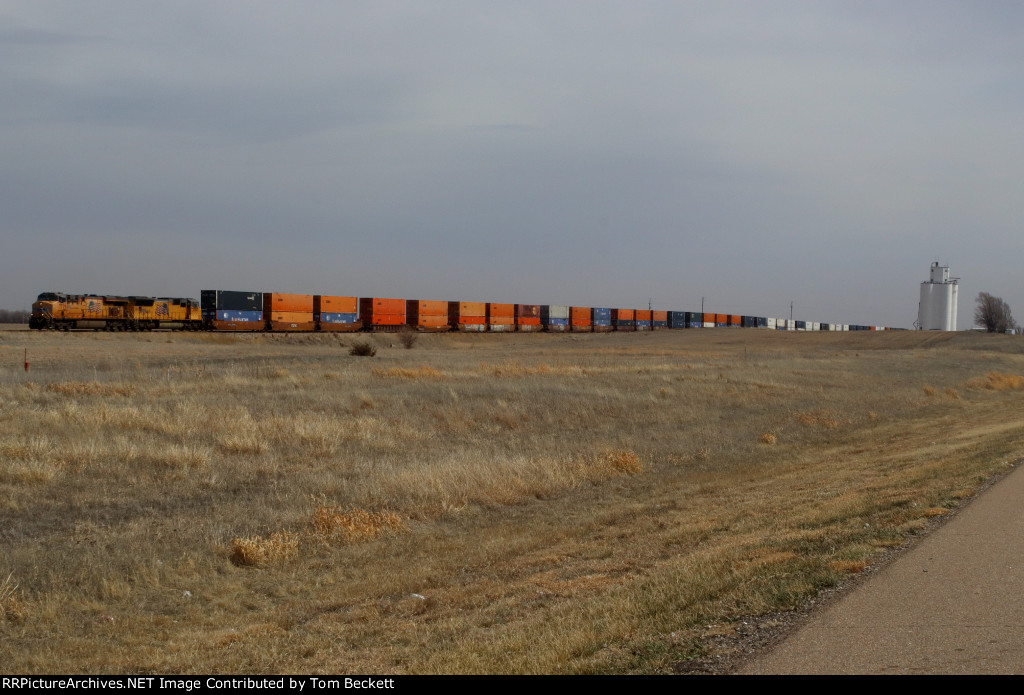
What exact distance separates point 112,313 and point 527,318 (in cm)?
3870

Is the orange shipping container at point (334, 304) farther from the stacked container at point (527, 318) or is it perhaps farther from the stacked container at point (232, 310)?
the stacked container at point (527, 318)

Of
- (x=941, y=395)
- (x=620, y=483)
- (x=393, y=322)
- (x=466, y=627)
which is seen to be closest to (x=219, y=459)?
(x=620, y=483)

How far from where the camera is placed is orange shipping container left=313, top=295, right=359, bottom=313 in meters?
64.2

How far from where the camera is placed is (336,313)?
65.4 m

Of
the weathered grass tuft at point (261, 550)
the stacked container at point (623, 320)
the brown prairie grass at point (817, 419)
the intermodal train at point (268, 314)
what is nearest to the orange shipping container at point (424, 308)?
the intermodal train at point (268, 314)

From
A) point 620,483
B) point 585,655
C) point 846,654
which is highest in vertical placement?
point 846,654

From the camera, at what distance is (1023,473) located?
11227mm

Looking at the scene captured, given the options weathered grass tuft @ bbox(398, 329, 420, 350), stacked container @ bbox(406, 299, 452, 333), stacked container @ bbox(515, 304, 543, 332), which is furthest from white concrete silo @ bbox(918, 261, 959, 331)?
weathered grass tuft @ bbox(398, 329, 420, 350)

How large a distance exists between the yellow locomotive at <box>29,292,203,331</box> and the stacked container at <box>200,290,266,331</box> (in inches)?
74.8

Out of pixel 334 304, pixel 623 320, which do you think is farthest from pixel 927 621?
pixel 623 320

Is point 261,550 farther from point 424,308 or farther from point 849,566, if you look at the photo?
point 424,308

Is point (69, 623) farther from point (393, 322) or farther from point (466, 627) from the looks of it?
point (393, 322)

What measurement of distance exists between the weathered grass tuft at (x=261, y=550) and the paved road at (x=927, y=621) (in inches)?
289
